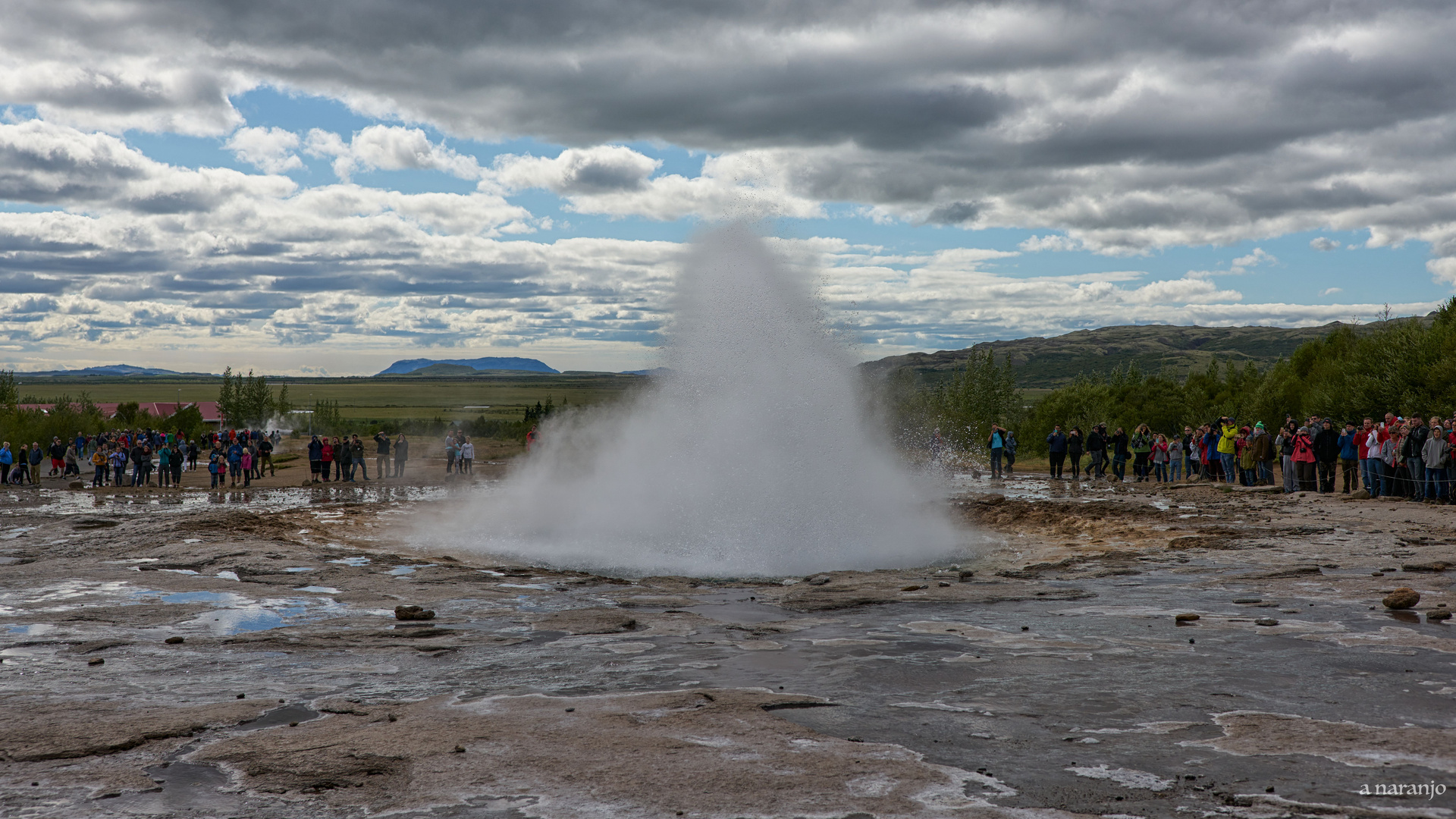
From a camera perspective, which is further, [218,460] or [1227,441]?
[218,460]

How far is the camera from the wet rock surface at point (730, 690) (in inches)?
173

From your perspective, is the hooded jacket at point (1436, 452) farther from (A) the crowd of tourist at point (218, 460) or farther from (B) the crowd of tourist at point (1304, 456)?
(A) the crowd of tourist at point (218, 460)

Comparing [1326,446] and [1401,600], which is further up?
[1326,446]

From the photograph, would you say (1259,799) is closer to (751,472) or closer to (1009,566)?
(1009,566)

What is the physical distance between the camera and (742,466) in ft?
53.5

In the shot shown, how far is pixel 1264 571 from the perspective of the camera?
11008mm

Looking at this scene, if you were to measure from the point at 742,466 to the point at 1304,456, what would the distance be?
12.7 m

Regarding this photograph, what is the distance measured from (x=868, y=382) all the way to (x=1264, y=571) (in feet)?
32.7

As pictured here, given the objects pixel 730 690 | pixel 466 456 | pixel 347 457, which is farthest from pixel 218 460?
pixel 730 690

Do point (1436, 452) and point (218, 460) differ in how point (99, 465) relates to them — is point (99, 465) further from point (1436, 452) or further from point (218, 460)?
point (1436, 452)

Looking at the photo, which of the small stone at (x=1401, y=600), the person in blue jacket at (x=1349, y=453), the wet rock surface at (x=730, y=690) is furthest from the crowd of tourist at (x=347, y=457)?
the small stone at (x=1401, y=600)

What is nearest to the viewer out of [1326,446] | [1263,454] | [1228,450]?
[1326,446]

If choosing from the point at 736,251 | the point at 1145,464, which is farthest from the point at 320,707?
the point at 1145,464

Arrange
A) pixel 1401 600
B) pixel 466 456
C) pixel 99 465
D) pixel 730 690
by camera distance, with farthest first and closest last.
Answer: pixel 466 456
pixel 99 465
pixel 1401 600
pixel 730 690
